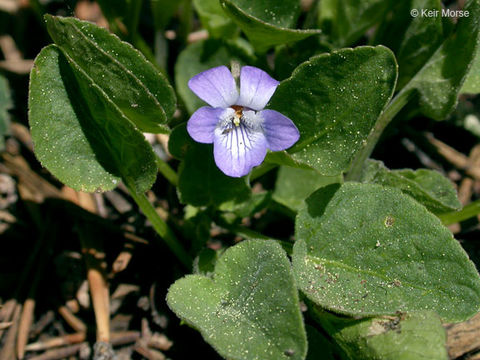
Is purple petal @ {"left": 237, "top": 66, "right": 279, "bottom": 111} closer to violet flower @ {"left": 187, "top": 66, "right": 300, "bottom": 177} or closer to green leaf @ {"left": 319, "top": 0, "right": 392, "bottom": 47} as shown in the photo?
violet flower @ {"left": 187, "top": 66, "right": 300, "bottom": 177}

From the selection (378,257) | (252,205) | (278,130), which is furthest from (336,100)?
(252,205)

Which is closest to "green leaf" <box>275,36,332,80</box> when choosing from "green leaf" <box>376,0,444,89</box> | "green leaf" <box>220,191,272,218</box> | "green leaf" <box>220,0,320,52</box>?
"green leaf" <box>220,0,320,52</box>

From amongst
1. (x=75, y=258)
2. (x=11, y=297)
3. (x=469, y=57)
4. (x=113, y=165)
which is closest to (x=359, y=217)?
A: (x=469, y=57)

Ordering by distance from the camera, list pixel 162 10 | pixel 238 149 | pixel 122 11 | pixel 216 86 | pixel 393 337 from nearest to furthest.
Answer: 1. pixel 393 337
2. pixel 216 86
3. pixel 238 149
4. pixel 122 11
5. pixel 162 10

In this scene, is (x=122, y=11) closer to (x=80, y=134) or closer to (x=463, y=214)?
(x=80, y=134)

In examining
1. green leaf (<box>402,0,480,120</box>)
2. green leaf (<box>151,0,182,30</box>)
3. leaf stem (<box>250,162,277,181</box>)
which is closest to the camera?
green leaf (<box>402,0,480,120</box>)

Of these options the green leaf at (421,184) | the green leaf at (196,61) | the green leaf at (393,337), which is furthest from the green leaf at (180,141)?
the green leaf at (393,337)
